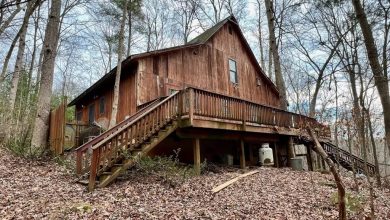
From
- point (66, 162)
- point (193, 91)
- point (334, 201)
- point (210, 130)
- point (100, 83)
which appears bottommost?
point (334, 201)

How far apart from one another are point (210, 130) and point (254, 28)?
64.6 ft

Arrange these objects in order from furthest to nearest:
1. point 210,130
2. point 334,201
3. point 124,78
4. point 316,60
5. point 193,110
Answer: point 316,60 < point 124,78 < point 210,130 < point 193,110 < point 334,201

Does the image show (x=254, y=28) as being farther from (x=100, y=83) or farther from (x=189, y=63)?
(x=100, y=83)

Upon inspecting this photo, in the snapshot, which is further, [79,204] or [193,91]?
[193,91]

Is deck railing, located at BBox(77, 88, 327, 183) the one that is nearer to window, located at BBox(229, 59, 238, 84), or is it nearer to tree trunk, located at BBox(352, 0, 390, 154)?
tree trunk, located at BBox(352, 0, 390, 154)

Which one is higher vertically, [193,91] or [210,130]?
[193,91]

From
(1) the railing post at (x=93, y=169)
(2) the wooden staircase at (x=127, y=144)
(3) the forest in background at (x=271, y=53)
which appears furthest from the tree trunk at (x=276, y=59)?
(1) the railing post at (x=93, y=169)

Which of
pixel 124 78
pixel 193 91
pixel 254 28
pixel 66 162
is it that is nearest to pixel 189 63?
pixel 124 78

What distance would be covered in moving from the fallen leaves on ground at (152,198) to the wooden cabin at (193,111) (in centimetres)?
72

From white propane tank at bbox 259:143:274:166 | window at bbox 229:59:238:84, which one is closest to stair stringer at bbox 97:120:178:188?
white propane tank at bbox 259:143:274:166

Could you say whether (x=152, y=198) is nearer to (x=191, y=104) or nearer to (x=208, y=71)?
(x=191, y=104)

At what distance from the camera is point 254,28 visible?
27.4 metres

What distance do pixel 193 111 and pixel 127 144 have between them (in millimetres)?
2209

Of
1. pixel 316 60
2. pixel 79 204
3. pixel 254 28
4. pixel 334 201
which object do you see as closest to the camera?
pixel 79 204
